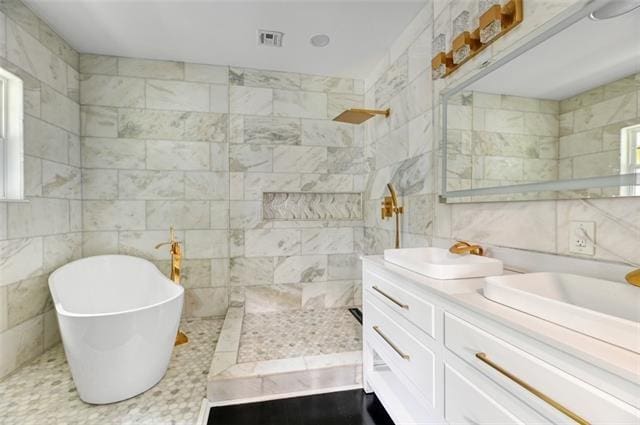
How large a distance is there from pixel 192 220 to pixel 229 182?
523 mm

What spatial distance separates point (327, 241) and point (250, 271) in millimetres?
871

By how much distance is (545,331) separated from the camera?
71cm

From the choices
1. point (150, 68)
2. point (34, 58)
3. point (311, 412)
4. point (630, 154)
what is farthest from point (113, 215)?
point (630, 154)

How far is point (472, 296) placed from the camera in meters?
0.99

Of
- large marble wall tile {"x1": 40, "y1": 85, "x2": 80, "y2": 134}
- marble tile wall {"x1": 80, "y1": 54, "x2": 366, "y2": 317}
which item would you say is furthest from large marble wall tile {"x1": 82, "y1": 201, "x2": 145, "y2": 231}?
large marble wall tile {"x1": 40, "y1": 85, "x2": 80, "y2": 134}

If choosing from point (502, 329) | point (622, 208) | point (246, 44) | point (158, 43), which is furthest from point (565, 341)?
point (158, 43)

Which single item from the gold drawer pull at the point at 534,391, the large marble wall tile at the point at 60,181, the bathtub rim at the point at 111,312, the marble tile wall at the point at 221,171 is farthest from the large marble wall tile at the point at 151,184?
the gold drawer pull at the point at 534,391

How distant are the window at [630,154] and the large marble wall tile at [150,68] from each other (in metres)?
3.23

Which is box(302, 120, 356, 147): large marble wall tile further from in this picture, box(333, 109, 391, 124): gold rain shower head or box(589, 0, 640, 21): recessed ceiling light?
box(589, 0, 640, 21): recessed ceiling light

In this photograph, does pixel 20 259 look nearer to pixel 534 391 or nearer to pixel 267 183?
pixel 267 183

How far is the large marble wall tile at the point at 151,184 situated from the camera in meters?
2.81

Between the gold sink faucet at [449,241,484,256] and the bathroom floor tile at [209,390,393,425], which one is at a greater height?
the gold sink faucet at [449,241,484,256]

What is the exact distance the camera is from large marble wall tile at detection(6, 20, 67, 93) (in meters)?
1.99

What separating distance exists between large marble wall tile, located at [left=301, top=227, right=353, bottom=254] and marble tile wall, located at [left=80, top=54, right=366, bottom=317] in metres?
0.01
